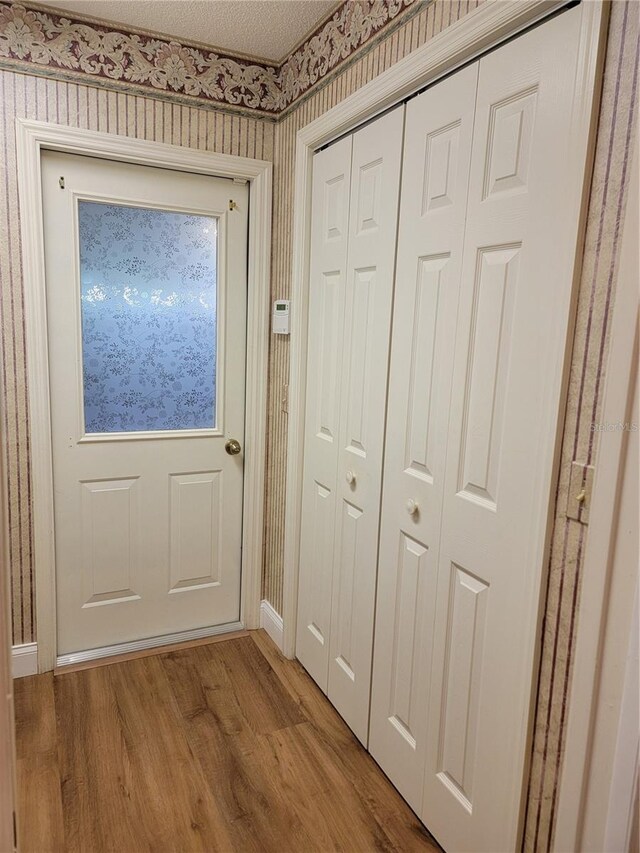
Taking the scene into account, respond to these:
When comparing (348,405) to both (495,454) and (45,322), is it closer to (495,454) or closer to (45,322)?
(495,454)

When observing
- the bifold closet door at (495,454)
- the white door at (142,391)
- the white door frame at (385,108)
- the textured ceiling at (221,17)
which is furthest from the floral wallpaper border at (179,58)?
the bifold closet door at (495,454)

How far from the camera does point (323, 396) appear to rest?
7.03 ft

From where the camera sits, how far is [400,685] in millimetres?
1735

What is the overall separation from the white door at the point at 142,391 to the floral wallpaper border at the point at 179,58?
0.31 m

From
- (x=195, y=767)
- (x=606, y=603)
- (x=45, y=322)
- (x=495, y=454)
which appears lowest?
(x=195, y=767)

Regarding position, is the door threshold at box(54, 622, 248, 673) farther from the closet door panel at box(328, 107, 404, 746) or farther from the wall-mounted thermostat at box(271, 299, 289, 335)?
the wall-mounted thermostat at box(271, 299, 289, 335)

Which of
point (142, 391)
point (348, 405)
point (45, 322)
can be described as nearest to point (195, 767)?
point (348, 405)

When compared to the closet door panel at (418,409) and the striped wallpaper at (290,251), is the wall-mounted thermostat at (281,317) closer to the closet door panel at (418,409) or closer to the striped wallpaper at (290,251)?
the striped wallpaper at (290,251)

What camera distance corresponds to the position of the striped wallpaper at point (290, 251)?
105cm

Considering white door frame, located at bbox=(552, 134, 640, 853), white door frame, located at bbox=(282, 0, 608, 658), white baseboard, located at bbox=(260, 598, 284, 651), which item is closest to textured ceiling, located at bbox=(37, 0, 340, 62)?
white door frame, located at bbox=(282, 0, 608, 658)

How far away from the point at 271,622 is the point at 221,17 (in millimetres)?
2436

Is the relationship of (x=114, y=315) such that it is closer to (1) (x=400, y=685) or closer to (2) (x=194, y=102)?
(2) (x=194, y=102)

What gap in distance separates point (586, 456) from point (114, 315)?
6.16ft

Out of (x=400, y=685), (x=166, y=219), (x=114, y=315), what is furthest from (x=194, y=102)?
(x=400, y=685)
